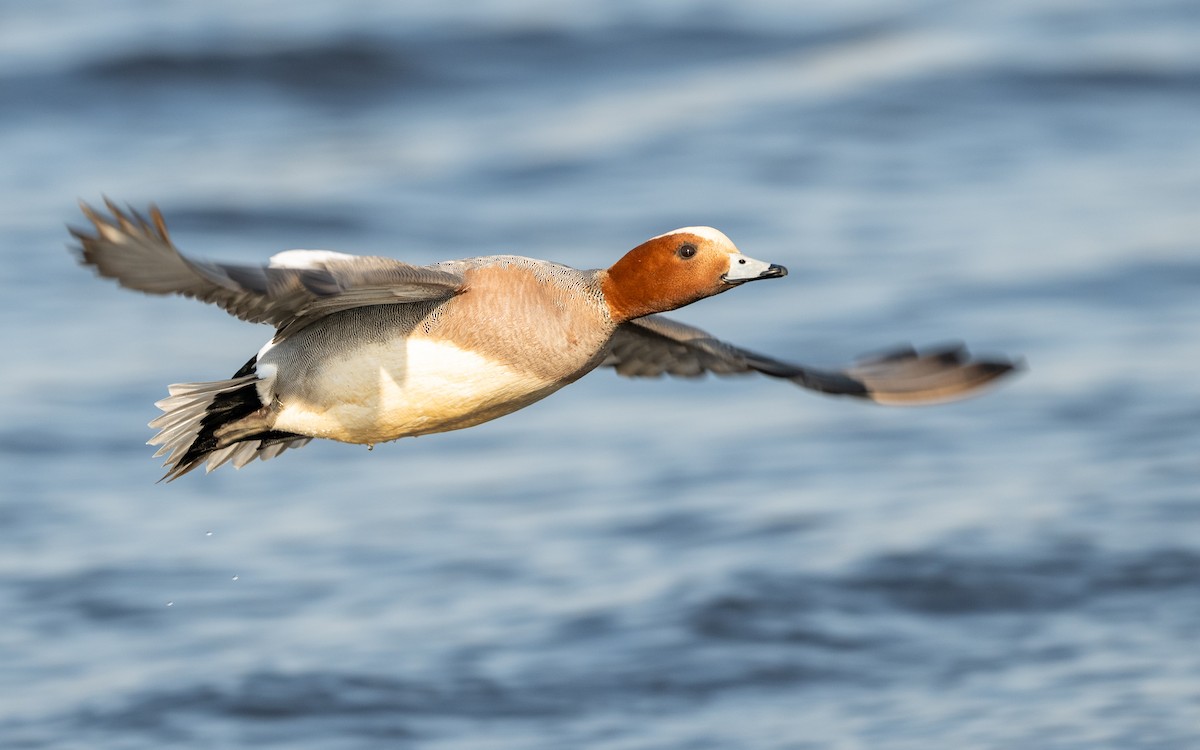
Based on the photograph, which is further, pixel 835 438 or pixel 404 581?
pixel 835 438

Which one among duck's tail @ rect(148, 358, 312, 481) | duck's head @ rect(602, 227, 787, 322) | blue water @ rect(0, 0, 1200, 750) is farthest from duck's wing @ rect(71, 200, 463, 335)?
blue water @ rect(0, 0, 1200, 750)

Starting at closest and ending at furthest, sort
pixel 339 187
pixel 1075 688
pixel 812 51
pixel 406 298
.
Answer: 1. pixel 406 298
2. pixel 1075 688
3. pixel 339 187
4. pixel 812 51

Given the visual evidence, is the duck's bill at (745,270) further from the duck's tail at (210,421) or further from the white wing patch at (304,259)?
the duck's tail at (210,421)

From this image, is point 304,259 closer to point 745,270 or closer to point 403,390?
point 403,390

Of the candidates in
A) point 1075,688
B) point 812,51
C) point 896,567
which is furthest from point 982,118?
point 1075,688

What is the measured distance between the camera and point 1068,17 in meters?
18.2

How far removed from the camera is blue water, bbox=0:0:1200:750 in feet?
26.3

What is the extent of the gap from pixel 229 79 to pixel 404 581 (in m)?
8.09

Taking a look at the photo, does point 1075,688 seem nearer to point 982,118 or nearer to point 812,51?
point 982,118

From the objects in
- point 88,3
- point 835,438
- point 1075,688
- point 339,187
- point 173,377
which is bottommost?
point 1075,688

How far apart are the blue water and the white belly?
10.0ft

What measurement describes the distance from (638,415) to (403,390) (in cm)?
609

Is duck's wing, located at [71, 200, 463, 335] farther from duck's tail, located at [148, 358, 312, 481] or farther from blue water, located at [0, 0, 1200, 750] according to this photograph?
blue water, located at [0, 0, 1200, 750]

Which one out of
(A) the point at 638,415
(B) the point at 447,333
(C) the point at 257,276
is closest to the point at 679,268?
(B) the point at 447,333
